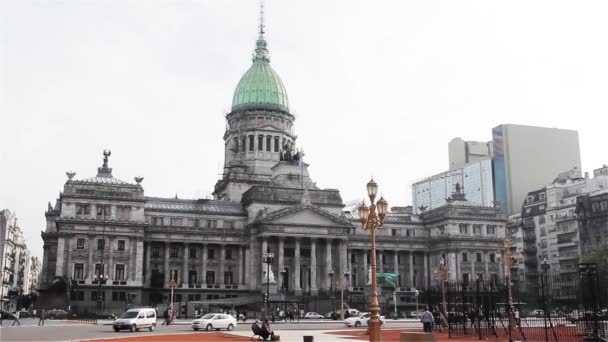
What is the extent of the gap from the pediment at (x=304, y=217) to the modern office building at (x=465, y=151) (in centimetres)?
8472

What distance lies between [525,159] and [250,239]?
80.2 metres

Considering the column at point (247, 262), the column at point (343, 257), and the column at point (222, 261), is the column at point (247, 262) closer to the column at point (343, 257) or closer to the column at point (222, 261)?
the column at point (222, 261)

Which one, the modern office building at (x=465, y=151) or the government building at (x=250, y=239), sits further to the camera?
the modern office building at (x=465, y=151)

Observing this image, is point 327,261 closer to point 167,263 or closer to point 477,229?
point 167,263

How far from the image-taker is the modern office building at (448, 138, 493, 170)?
182 m

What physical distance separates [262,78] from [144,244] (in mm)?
42527

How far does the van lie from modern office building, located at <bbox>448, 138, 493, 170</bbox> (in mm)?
137284

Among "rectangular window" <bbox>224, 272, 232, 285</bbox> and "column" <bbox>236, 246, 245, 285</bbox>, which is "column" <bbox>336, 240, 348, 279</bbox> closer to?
"column" <bbox>236, 246, 245, 285</bbox>

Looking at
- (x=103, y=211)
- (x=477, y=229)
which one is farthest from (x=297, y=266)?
(x=477, y=229)

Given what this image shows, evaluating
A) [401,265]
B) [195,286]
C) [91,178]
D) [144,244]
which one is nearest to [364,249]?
[401,265]

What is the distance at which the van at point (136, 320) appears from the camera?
5153cm

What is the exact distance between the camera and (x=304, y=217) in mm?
102750

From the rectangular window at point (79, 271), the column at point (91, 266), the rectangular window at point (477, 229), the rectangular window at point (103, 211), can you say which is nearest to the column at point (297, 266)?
the rectangular window at point (103, 211)

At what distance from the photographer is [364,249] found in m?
114
